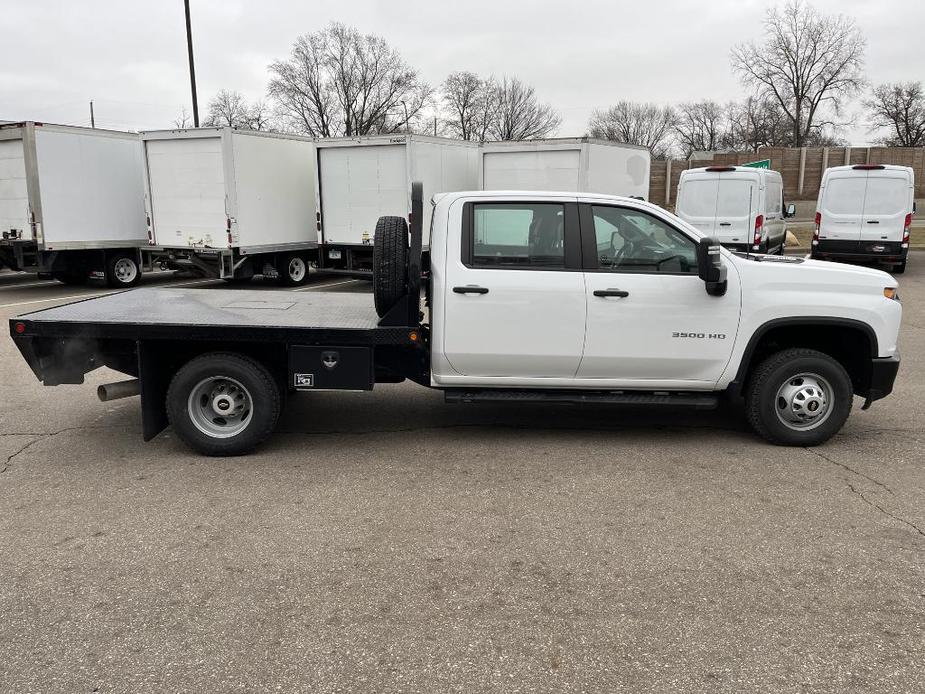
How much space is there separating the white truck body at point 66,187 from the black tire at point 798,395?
46.5 ft

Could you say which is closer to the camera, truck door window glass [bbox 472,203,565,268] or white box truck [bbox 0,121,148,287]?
truck door window glass [bbox 472,203,565,268]

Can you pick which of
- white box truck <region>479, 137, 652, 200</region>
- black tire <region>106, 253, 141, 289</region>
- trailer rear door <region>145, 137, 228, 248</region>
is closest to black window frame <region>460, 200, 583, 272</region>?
white box truck <region>479, 137, 652, 200</region>

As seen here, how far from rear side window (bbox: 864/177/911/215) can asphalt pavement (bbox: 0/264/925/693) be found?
12.5 meters

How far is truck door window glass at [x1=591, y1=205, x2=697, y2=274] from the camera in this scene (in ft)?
17.6

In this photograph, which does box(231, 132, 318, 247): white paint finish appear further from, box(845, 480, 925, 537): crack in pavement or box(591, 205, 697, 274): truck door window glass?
box(845, 480, 925, 537): crack in pavement

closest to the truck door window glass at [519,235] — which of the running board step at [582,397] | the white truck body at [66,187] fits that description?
the running board step at [582,397]

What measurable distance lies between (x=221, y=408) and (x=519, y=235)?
8.15ft

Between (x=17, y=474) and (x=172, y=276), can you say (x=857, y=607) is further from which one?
(x=172, y=276)

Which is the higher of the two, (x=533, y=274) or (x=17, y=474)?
(x=533, y=274)

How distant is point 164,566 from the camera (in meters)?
3.80

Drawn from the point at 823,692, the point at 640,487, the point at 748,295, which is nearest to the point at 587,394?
the point at 640,487

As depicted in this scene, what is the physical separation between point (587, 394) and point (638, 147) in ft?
40.4

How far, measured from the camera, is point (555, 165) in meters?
15.0

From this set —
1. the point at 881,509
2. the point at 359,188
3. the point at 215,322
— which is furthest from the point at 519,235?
the point at 359,188
